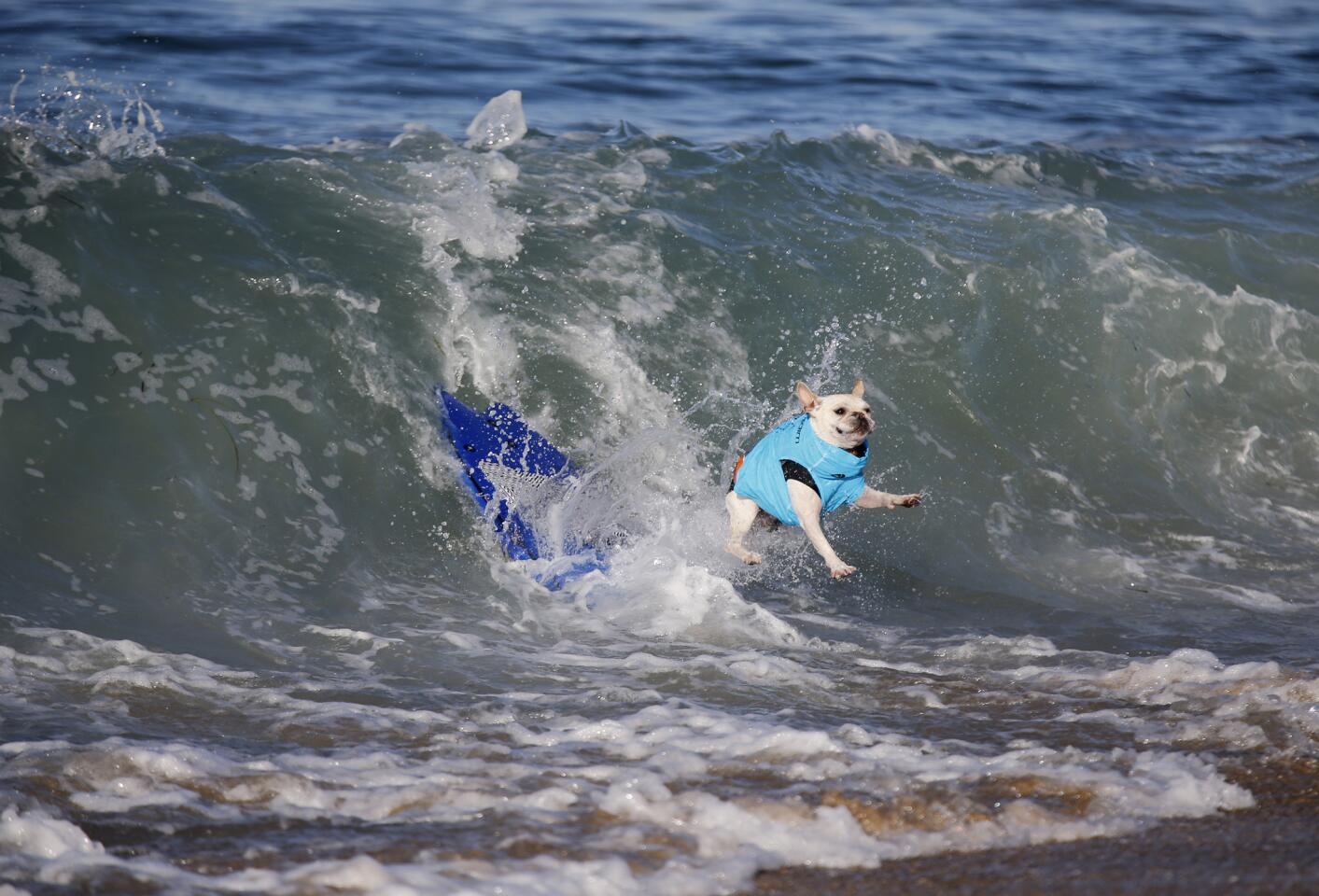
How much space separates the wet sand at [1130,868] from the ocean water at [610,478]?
11cm

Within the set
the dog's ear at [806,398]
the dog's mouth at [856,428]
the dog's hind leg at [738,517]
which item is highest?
the dog's ear at [806,398]

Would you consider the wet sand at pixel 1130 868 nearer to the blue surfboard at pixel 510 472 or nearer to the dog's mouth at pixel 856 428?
the dog's mouth at pixel 856 428

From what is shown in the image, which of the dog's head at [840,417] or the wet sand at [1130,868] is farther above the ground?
the dog's head at [840,417]

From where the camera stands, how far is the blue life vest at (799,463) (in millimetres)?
7340

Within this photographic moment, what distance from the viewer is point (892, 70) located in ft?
65.9

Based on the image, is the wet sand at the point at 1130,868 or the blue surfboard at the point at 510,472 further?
the blue surfboard at the point at 510,472

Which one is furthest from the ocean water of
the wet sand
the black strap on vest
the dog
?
the black strap on vest

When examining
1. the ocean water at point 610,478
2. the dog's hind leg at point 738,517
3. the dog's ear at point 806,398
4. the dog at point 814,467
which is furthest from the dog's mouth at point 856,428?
the ocean water at point 610,478

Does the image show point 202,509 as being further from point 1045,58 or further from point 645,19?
point 1045,58

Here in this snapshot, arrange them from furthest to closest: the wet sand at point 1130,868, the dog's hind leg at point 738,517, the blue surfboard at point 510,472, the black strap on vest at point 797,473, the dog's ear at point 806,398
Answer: the blue surfboard at point 510,472 < the dog's hind leg at point 738,517 < the black strap on vest at point 797,473 < the dog's ear at point 806,398 < the wet sand at point 1130,868

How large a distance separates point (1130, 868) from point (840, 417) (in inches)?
134

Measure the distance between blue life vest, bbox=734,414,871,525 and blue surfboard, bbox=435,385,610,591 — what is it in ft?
3.33

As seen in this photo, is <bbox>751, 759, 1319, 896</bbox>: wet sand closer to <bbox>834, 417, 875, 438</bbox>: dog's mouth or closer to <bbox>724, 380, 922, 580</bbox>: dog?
<bbox>724, 380, 922, 580</bbox>: dog

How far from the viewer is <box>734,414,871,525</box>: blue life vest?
24.1 feet
